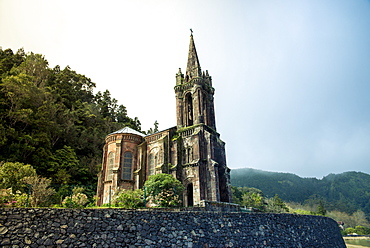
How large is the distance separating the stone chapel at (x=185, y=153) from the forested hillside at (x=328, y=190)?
7833cm

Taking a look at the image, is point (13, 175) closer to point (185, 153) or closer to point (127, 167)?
point (127, 167)

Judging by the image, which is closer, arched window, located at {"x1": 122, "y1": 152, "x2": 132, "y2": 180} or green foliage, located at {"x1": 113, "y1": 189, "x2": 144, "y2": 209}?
green foliage, located at {"x1": 113, "y1": 189, "x2": 144, "y2": 209}

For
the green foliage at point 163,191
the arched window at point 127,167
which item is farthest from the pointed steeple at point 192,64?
the green foliage at point 163,191

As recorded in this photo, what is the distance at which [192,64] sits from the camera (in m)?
33.7

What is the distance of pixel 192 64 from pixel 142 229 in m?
26.7

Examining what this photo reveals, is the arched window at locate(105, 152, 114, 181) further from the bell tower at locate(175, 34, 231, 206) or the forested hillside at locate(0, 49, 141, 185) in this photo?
the bell tower at locate(175, 34, 231, 206)

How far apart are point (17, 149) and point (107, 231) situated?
23739 millimetres

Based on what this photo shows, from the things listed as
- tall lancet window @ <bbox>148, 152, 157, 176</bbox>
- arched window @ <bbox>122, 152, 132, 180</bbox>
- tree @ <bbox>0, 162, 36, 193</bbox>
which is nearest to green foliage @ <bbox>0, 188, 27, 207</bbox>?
tree @ <bbox>0, 162, 36, 193</bbox>

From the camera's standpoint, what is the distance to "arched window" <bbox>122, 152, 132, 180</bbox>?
1141 inches

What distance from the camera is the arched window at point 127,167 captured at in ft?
95.1

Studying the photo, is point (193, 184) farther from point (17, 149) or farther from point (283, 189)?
point (283, 189)

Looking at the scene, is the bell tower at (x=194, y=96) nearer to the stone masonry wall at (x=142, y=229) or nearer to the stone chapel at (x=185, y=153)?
the stone chapel at (x=185, y=153)

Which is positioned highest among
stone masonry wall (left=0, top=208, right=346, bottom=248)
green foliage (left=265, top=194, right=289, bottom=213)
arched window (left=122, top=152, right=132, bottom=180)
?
arched window (left=122, top=152, right=132, bottom=180)

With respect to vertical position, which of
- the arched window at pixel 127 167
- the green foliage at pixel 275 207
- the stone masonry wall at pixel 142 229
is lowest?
the stone masonry wall at pixel 142 229
